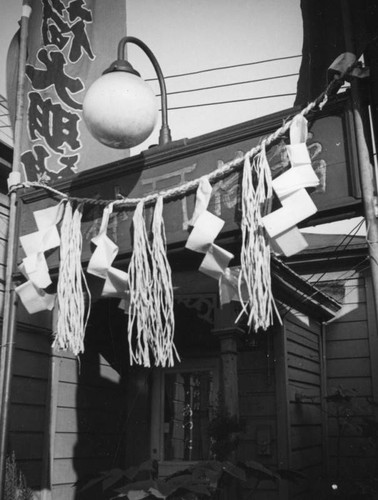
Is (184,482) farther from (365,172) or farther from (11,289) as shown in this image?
(365,172)

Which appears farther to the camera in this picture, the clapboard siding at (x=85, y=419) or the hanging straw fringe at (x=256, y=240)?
the clapboard siding at (x=85, y=419)

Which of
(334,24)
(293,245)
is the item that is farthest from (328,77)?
(293,245)

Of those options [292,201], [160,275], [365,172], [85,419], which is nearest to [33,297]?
[160,275]

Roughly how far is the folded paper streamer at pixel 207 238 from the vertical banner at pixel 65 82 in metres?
1.31

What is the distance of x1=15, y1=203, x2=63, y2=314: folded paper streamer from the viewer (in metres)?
3.48

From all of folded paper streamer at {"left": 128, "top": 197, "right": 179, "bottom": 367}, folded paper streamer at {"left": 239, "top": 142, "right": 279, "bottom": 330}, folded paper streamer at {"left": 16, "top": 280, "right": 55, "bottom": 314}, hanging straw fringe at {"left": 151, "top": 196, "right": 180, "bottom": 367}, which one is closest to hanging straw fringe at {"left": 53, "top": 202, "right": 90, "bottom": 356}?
folded paper streamer at {"left": 16, "top": 280, "right": 55, "bottom": 314}

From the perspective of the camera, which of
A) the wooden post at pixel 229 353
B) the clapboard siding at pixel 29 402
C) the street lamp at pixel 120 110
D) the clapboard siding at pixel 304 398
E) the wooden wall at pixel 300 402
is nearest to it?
the street lamp at pixel 120 110

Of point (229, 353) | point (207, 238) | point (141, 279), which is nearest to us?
point (207, 238)

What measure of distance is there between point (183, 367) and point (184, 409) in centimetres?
53

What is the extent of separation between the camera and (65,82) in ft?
13.7

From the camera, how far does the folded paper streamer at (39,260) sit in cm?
348

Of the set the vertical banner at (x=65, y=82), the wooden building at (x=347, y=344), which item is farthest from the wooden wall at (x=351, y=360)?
the vertical banner at (x=65, y=82)

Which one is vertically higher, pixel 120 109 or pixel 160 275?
pixel 120 109

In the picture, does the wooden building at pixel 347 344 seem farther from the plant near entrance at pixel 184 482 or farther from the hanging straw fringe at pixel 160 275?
the hanging straw fringe at pixel 160 275
